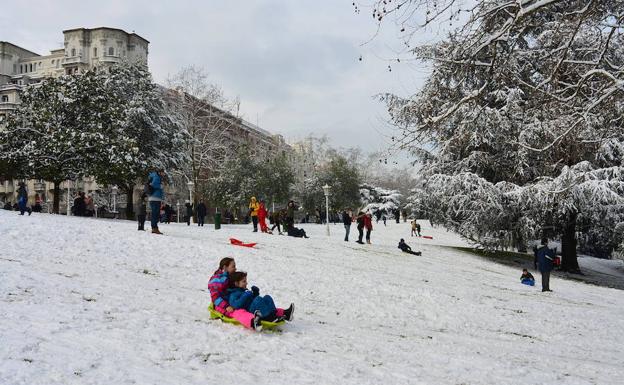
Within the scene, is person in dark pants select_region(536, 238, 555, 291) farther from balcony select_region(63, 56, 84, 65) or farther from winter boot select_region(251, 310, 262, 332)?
balcony select_region(63, 56, 84, 65)

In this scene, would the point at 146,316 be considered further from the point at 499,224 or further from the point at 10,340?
the point at 499,224

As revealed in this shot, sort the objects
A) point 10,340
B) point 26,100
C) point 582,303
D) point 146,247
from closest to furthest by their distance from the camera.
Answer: point 10,340 → point 146,247 → point 582,303 → point 26,100

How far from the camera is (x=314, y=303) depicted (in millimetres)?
10172

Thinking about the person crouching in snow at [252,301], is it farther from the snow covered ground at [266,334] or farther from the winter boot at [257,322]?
the snow covered ground at [266,334]

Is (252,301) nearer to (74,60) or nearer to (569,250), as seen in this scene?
→ (569,250)

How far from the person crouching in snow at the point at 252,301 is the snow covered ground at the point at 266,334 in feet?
0.96

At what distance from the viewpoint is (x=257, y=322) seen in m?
6.65

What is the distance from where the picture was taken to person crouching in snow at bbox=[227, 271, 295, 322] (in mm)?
6766

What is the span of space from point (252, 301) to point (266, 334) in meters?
0.51

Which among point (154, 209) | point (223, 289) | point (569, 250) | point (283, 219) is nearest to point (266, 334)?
point (223, 289)

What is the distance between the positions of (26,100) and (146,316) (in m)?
28.0

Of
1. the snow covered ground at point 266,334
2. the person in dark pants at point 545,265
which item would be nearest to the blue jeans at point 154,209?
the snow covered ground at point 266,334

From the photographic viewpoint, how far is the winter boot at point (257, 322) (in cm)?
662

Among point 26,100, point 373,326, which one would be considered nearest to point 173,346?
point 373,326
